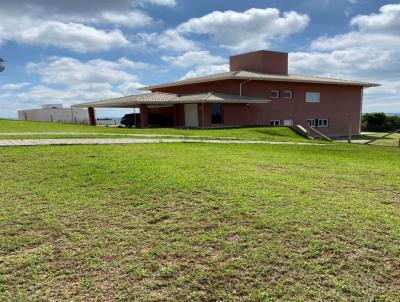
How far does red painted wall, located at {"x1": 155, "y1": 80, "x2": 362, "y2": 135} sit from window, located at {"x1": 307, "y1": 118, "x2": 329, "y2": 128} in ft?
1.07

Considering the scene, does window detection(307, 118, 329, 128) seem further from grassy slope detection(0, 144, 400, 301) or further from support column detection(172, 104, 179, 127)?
grassy slope detection(0, 144, 400, 301)

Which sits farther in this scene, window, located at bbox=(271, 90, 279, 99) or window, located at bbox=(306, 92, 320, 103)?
window, located at bbox=(306, 92, 320, 103)

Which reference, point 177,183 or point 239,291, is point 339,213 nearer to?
point 239,291

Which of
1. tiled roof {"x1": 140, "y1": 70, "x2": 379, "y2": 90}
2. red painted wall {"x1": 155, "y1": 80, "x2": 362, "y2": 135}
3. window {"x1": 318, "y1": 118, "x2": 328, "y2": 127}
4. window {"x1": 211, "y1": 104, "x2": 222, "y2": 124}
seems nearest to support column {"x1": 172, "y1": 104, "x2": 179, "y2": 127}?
red painted wall {"x1": 155, "y1": 80, "x2": 362, "y2": 135}

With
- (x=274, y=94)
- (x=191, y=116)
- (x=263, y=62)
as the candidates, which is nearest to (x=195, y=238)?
(x=191, y=116)

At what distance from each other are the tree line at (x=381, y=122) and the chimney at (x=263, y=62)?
1736cm

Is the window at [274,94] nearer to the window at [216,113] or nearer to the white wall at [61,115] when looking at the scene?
the window at [216,113]

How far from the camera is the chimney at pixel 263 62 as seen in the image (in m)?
31.6

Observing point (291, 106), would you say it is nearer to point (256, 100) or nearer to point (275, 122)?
point (275, 122)

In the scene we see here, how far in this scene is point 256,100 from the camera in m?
26.5

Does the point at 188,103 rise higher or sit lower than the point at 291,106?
higher

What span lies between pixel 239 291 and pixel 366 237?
1.70m

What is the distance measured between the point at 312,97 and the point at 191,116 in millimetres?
12432

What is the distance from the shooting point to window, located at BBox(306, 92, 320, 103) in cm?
3162
